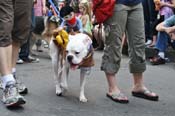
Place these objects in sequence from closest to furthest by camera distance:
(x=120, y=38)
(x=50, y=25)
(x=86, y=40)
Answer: (x=86, y=40) → (x=120, y=38) → (x=50, y=25)

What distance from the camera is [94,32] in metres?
10.9

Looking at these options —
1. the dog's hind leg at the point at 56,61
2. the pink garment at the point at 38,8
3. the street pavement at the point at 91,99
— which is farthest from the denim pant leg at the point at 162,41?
the dog's hind leg at the point at 56,61

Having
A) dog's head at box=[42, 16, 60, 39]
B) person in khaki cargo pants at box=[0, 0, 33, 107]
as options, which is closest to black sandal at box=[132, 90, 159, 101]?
person in khaki cargo pants at box=[0, 0, 33, 107]

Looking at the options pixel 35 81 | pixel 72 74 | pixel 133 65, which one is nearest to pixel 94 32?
pixel 72 74

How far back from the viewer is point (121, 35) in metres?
5.10

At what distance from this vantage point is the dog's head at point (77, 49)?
4.73 metres

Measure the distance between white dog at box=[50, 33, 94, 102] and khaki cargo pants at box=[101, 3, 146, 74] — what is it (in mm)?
255

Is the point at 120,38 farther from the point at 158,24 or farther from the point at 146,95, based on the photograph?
the point at 158,24

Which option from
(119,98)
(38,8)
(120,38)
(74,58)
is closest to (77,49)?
(74,58)

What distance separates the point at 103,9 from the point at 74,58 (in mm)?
692

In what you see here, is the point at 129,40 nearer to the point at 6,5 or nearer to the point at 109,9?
the point at 109,9

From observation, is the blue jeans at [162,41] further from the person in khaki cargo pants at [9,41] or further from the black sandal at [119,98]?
the person in khaki cargo pants at [9,41]

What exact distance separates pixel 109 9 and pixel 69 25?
51 centimetres

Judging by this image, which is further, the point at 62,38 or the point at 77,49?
the point at 62,38
